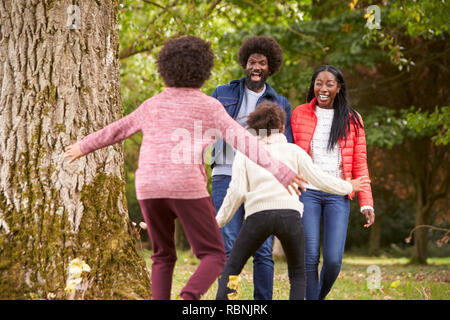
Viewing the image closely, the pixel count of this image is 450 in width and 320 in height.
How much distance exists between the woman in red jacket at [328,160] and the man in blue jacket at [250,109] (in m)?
0.22

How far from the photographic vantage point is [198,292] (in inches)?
121

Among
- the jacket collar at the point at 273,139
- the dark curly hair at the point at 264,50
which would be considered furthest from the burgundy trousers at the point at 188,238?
the dark curly hair at the point at 264,50

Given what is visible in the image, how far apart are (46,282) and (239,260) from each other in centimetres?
143

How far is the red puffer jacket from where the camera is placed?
13.9ft

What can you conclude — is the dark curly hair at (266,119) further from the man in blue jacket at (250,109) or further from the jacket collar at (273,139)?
the man in blue jacket at (250,109)

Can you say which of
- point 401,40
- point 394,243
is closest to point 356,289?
point 401,40

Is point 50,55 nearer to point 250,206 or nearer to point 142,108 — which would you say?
point 142,108

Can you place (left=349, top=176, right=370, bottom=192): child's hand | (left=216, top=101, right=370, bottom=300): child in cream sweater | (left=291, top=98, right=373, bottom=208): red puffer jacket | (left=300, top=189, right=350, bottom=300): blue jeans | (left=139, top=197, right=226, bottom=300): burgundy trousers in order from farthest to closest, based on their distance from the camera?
1. (left=291, top=98, right=373, bottom=208): red puffer jacket
2. (left=300, top=189, right=350, bottom=300): blue jeans
3. (left=349, top=176, right=370, bottom=192): child's hand
4. (left=216, top=101, right=370, bottom=300): child in cream sweater
5. (left=139, top=197, right=226, bottom=300): burgundy trousers

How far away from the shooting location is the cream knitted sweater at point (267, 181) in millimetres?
3486

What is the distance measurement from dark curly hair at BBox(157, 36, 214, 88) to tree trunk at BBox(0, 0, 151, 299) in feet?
3.72

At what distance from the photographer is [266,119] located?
355cm

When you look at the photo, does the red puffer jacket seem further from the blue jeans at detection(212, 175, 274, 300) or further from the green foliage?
the green foliage

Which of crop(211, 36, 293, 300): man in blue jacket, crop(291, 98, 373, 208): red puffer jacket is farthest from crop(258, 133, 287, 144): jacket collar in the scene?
crop(291, 98, 373, 208): red puffer jacket

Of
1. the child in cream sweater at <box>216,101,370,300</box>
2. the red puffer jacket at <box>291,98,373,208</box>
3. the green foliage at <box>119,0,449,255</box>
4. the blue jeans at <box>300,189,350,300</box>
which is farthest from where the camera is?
the green foliage at <box>119,0,449,255</box>
